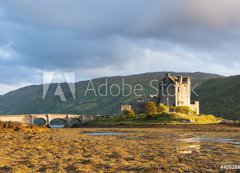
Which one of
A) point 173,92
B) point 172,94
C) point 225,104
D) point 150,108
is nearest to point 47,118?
point 150,108

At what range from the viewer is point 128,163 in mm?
17000

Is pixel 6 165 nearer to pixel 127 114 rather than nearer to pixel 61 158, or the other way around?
pixel 61 158

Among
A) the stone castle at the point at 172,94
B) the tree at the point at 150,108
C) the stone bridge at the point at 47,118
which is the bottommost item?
the stone bridge at the point at 47,118

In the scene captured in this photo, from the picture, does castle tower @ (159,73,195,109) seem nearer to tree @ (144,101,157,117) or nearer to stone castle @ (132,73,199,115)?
stone castle @ (132,73,199,115)

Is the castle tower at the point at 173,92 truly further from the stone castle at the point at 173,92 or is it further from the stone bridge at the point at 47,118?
the stone bridge at the point at 47,118

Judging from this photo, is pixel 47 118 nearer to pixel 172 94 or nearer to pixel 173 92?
pixel 172 94

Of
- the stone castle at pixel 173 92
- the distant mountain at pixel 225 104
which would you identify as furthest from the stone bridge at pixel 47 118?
the distant mountain at pixel 225 104

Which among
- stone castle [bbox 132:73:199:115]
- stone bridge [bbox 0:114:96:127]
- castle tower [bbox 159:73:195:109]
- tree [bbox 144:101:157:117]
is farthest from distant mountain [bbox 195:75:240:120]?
stone bridge [bbox 0:114:96:127]

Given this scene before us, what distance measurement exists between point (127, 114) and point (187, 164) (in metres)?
84.3

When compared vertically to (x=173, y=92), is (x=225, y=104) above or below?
below

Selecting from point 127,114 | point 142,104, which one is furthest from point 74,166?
point 142,104

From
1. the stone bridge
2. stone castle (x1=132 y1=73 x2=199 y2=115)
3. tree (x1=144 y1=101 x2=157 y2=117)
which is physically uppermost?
stone castle (x1=132 y1=73 x2=199 y2=115)

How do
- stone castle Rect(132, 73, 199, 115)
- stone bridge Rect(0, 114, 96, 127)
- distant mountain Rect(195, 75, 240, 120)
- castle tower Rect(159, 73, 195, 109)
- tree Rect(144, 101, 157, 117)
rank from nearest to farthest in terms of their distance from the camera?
tree Rect(144, 101, 157, 117)
castle tower Rect(159, 73, 195, 109)
stone castle Rect(132, 73, 199, 115)
stone bridge Rect(0, 114, 96, 127)
distant mountain Rect(195, 75, 240, 120)

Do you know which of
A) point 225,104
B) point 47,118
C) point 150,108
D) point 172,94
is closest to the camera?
point 150,108
